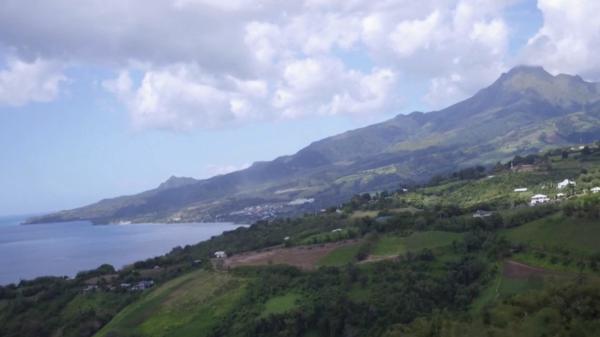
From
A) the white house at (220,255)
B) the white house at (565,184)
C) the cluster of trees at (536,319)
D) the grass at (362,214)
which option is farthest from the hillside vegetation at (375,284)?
the grass at (362,214)

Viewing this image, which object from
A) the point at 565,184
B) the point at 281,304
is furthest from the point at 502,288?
the point at 565,184

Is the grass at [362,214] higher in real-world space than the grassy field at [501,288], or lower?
higher

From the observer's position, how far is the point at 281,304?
49719mm

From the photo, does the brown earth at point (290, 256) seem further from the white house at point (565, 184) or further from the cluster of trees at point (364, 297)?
the white house at point (565, 184)

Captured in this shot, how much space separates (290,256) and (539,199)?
30246mm

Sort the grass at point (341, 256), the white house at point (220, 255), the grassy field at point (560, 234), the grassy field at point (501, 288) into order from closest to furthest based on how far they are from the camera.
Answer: the grassy field at point (501, 288)
the grassy field at point (560, 234)
the grass at point (341, 256)
the white house at point (220, 255)

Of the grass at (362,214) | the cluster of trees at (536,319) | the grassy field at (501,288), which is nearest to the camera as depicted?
the cluster of trees at (536,319)

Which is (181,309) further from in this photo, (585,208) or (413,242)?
(585,208)

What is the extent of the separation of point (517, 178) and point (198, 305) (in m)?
53.0

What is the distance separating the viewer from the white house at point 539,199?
6707 centimetres

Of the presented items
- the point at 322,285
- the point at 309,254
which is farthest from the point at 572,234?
the point at 309,254

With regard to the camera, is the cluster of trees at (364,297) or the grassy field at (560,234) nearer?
the cluster of trees at (364,297)

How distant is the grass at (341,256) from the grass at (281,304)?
22.4 feet

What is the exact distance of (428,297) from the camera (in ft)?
149
